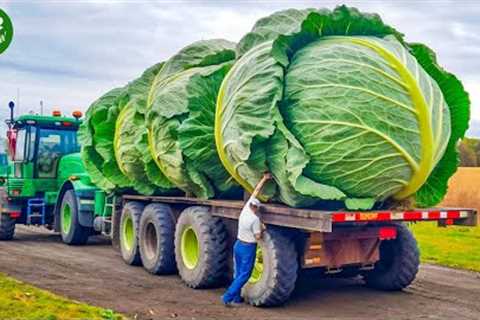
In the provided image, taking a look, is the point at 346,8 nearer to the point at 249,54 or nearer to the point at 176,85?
the point at 249,54

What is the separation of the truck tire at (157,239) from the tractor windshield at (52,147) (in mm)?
5232

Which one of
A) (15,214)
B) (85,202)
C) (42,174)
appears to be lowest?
(15,214)

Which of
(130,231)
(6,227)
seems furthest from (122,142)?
(6,227)

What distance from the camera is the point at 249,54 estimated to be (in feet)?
25.9

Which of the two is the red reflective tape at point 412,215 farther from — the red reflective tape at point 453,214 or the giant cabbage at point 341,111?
the red reflective tape at point 453,214

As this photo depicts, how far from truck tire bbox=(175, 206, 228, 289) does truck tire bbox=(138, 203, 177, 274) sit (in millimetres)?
595

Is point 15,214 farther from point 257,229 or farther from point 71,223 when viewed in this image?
point 257,229

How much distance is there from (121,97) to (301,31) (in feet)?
16.8

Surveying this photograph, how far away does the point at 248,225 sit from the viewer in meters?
7.53

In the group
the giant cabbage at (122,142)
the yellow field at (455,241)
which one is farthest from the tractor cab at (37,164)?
the yellow field at (455,241)

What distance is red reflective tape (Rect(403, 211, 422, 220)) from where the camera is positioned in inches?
291

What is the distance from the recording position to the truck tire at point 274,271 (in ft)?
24.4

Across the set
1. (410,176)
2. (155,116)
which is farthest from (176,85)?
(410,176)

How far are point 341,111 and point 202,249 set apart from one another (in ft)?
9.49
